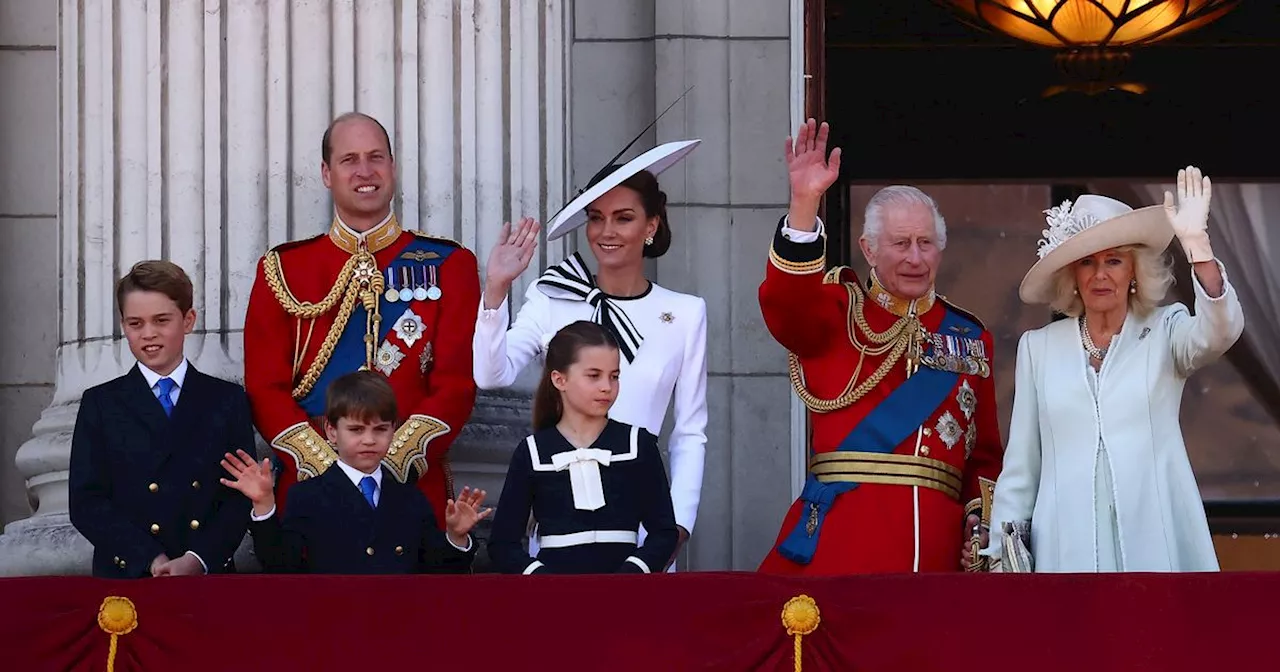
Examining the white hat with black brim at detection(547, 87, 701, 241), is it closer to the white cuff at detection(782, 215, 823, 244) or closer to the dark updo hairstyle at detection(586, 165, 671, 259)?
the dark updo hairstyle at detection(586, 165, 671, 259)

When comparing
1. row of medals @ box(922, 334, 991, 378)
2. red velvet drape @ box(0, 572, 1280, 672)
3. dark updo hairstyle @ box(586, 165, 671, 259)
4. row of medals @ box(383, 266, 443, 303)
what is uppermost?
Answer: dark updo hairstyle @ box(586, 165, 671, 259)

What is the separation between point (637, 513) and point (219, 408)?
3.21ft

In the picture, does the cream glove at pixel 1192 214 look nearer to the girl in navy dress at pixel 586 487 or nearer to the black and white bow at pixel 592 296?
the girl in navy dress at pixel 586 487

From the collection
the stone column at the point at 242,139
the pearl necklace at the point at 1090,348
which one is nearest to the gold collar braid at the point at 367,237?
the stone column at the point at 242,139

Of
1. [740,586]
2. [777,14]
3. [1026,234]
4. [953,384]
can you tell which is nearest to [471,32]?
[777,14]

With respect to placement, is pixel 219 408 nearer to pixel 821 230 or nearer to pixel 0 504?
pixel 821 230

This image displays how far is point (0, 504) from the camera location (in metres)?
7.22

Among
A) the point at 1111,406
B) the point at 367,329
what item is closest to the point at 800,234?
the point at 1111,406

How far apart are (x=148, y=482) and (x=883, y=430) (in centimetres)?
163

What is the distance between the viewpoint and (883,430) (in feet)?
18.2

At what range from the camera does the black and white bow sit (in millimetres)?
5793

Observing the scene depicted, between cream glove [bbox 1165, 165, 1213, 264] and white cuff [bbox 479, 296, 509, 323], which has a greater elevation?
cream glove [bbox 1165, 165, 1213, 264]

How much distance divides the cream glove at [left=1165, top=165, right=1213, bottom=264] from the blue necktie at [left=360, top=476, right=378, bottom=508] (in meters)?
1.77

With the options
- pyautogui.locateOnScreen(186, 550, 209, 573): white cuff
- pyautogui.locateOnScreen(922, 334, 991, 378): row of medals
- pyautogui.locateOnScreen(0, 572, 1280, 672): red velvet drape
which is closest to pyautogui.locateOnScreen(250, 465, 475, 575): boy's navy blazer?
pyautogui.locateOnScreen(186, 550, 209, 573): white cuff
